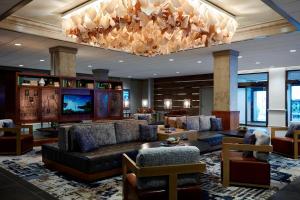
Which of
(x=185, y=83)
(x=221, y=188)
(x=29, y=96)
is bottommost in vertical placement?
(x=221, y=188)

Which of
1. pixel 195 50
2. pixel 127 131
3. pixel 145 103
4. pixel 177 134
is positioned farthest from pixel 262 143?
pixel 145 103

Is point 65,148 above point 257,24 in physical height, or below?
below

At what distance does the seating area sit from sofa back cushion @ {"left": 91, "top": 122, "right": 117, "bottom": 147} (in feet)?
0.08

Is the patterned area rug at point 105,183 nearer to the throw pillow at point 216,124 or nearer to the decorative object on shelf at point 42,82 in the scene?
the throw pillow at point 216,124

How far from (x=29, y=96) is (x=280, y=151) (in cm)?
729

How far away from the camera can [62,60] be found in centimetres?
789

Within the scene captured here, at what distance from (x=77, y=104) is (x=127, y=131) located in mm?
3889

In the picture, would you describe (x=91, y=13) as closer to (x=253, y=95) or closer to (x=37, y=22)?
(x=37, y=22)

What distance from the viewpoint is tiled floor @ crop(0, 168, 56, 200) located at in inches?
134

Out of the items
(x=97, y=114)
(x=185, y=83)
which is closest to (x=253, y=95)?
(x=185, y=83)

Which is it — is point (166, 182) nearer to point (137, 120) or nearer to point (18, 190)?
point (18, 190)

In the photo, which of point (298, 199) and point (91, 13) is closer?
point (298, 199)

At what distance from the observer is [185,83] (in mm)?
16234

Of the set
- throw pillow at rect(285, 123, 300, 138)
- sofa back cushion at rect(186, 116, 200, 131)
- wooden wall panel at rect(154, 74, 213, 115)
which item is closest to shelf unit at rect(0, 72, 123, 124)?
sofa back cushion at rect(186, 116, 200, 131)
